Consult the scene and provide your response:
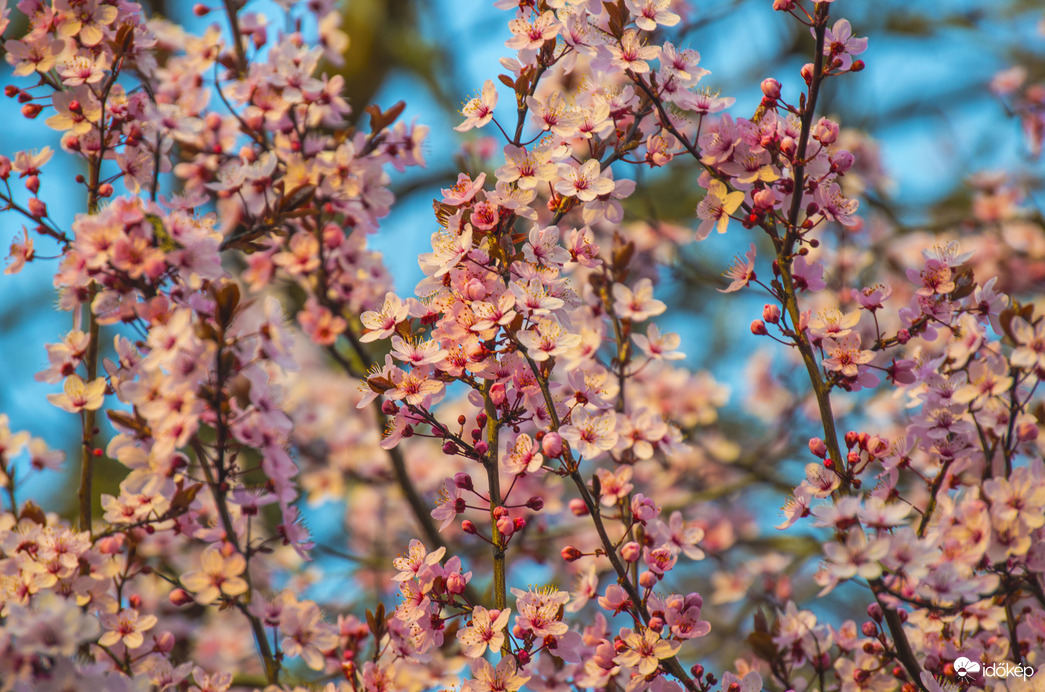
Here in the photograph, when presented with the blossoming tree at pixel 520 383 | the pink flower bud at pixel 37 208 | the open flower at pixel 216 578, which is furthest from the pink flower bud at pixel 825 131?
the pink flower bud at pixel 37 208

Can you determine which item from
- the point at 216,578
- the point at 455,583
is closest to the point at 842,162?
the point at 455,583

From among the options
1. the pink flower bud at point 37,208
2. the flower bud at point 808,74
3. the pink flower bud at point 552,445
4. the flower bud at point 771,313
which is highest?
the flower bud at point 808,74

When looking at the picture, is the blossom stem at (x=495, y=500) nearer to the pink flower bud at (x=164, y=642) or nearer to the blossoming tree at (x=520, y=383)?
the blossoming tree at (x=520, y=383)

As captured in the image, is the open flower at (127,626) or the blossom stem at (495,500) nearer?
the blossom stem at (495,500)

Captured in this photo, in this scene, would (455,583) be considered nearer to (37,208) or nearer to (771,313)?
(771,313)

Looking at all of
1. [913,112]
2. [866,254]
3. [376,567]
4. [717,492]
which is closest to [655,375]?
[717,492]

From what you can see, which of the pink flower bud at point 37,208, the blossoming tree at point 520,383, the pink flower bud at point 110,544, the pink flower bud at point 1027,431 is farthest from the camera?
the pink flower bud at point 37,208

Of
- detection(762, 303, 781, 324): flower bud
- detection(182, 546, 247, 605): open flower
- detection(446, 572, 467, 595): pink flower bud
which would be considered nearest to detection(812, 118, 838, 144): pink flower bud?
detection(762, 303, 781, 324): flower bud

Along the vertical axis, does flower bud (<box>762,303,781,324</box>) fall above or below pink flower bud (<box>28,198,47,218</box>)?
below

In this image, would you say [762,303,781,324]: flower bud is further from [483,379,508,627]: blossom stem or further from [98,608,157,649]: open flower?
[98,608,157,649]: open flower

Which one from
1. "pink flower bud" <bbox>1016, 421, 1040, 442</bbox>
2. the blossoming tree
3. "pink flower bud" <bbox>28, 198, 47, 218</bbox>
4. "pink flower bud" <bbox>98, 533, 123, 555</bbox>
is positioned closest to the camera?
the blossoming tree

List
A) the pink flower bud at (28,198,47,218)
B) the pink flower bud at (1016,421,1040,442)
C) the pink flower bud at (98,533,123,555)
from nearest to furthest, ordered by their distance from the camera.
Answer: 1. the pink flower bud at (1016,421,1040,442)
2. the pink flower bud at (98,533,123,555)
3. the pink flower bud at (28,198,47,218)

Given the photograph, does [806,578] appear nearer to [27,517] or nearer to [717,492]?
[717,492]

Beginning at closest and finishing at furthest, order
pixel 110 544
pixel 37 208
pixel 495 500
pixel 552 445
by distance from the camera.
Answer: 1. pixel 552 445
2. pixel 495 500
3. pixel 110 544
4. pixel 37 208
